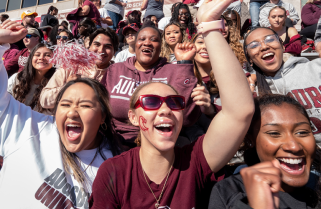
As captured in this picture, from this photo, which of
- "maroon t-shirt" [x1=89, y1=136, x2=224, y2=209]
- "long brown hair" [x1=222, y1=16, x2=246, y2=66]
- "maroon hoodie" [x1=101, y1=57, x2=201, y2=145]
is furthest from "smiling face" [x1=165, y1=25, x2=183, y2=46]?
"maroon t-shirt" [x1=89, y1=136, x2=224, y2=209]

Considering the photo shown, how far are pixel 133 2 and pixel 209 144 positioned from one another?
9.93 metres

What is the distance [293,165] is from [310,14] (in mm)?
5542

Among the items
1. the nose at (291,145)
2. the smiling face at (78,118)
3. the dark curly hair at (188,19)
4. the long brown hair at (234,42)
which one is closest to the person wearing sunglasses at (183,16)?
the dark curly hair at (188,19)

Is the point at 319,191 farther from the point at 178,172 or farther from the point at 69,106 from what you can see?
the point at 69,106

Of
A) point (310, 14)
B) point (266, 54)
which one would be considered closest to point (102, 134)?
point (266, 54)

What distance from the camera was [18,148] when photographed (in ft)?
6.28

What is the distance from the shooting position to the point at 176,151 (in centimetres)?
178

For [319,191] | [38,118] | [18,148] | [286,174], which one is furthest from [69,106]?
[319,191]

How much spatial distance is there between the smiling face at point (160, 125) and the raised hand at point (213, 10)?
1.80 ft

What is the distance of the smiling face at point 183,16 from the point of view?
5.57 metres

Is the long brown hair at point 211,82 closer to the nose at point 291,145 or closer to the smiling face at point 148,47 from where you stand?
the smiling face at point 148,47

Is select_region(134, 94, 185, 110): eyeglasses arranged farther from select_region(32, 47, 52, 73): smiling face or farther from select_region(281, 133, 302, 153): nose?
select_region(32, 47, 52, 73): smiling face

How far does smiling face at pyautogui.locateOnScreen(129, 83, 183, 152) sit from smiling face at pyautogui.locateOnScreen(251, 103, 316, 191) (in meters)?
0.56

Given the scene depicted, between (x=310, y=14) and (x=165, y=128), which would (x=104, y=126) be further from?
(x=310, y=14)
